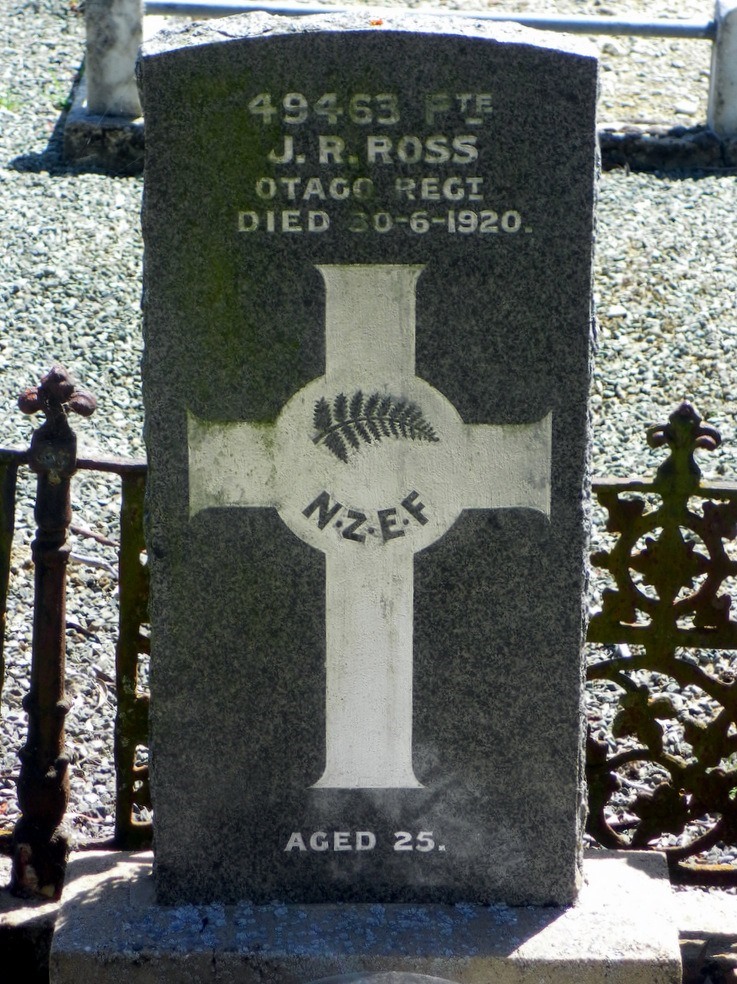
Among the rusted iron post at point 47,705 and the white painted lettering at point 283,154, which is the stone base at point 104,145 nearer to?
the rusted iron post at point 47,705

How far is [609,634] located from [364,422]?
99cm

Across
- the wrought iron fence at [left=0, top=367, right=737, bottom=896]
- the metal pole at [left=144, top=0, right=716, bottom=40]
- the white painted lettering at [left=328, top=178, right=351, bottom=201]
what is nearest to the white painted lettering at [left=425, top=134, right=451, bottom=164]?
the white painted lettering at [left=328, top=178, right=351, bottom=201]

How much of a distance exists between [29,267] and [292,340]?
4.51 metres

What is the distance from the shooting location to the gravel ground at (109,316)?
14.6ft

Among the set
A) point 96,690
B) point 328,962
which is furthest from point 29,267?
point 328,962

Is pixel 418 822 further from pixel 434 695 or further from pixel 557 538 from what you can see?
pixel 557 538

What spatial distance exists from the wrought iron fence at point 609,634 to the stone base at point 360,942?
1.14 feet

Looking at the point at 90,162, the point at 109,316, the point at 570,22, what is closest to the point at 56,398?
the point at 109,316

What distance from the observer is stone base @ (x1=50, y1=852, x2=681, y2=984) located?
9.09ft

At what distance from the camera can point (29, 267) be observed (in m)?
6.86

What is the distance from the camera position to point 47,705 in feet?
10.5

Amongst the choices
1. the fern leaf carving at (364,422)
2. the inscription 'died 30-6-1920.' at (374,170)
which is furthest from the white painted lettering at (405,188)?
the fern leaf carving at (364,422)

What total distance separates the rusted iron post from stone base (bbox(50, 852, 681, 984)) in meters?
0.29

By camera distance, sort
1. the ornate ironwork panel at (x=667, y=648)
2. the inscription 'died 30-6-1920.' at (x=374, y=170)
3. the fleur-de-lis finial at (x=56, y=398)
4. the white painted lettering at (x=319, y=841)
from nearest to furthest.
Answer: the inscription 'died 30-6-1920.' at (x=374, y=170) → the white painted lettering at (x=319, y=841) → the fleur-de-lis finial at (x=56, y=398) → the ornate ironwork panel at (x=667, y=648)
